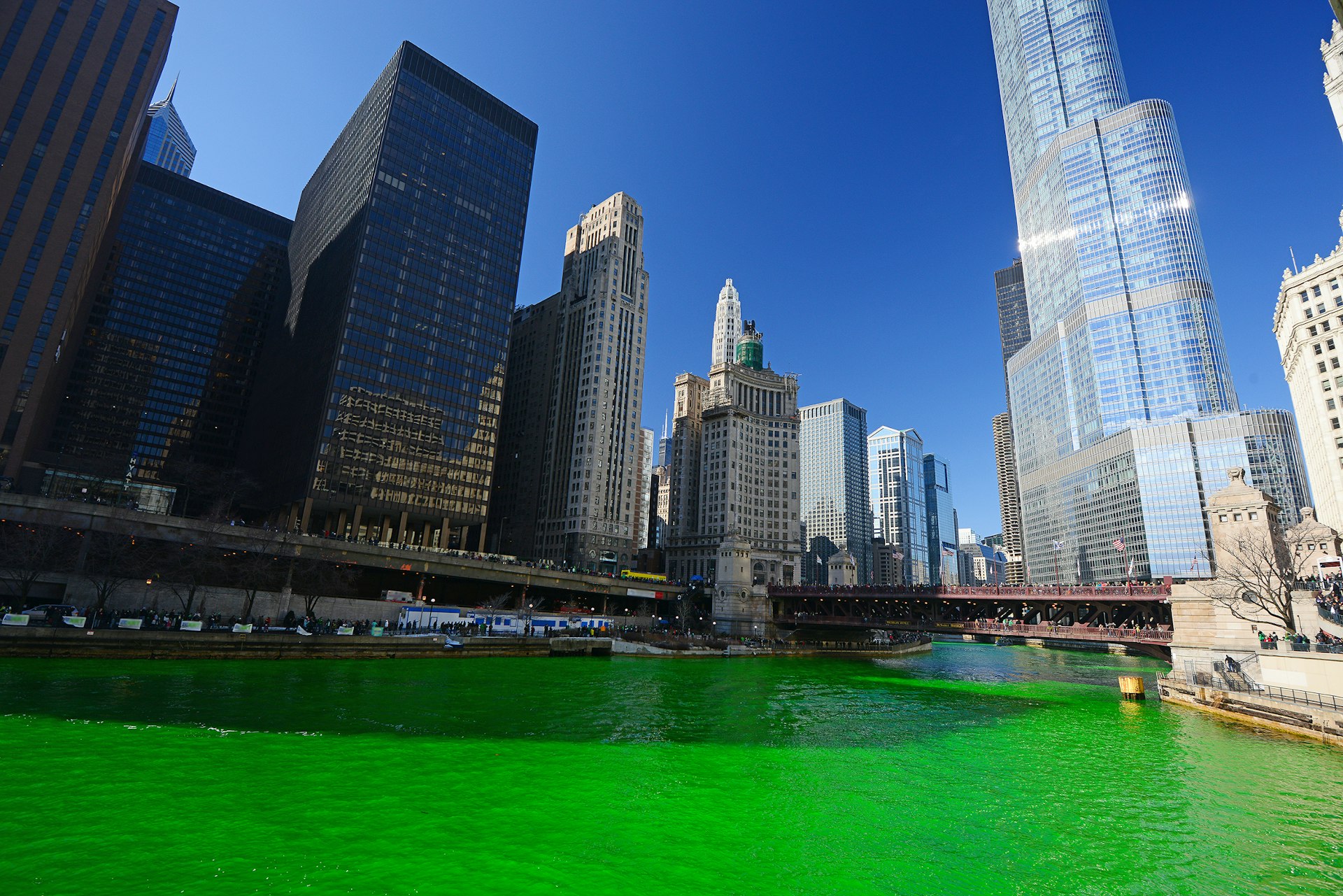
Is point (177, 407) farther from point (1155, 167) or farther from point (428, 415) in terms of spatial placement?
point (1155, 167)

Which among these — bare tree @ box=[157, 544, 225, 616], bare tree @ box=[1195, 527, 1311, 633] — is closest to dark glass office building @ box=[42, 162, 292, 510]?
bare tree @ box=[157, 544, 225, 616]

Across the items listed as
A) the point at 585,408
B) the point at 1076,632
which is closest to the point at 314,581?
the point at 1076,632

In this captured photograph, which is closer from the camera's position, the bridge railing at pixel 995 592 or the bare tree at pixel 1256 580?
the bare tree at pixel 1256 580

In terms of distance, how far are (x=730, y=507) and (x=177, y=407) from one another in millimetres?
151950

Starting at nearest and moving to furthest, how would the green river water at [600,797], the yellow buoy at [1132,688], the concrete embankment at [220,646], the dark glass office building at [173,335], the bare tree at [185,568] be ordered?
the green river water at [600,797], the concrete embankment at [220,646], the yellow buoy at [1132,688], the bare tree at [185,568], the dark glass office building at [173,335]

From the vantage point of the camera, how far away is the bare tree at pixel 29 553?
2283 inches

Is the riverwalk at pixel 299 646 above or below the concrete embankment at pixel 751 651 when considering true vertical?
above

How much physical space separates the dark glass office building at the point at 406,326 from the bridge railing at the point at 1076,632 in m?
97.1

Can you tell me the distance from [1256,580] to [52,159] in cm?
17013

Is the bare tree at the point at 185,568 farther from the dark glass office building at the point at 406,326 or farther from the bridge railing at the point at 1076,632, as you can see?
the bridge railing at the point at 1076,632

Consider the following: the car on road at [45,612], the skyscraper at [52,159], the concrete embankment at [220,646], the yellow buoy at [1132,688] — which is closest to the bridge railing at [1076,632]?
the yellow buoy at [1132,688]

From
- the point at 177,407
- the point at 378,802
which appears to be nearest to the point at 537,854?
the point at 378,802

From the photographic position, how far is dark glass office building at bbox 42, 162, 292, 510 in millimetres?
149125

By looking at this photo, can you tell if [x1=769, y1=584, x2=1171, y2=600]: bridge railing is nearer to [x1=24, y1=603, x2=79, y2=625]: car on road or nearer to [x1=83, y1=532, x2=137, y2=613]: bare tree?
[x1=83, y1=532, x2=137, y2=613]: bare tree
